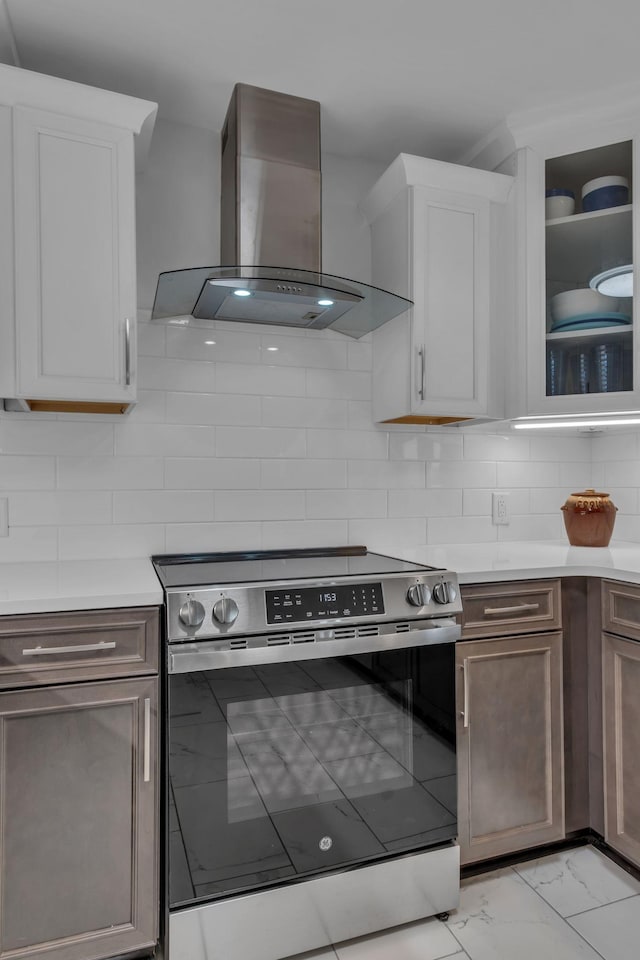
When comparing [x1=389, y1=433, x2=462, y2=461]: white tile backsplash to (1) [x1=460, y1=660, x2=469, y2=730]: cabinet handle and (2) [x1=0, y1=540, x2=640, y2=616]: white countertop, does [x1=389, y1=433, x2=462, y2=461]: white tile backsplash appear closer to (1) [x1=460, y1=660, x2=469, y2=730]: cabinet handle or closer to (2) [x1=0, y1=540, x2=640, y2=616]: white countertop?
Result: (2) [x1=0, y1=540, x2=640, y2=616]: white countertop

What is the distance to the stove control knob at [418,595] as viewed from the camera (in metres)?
1.72

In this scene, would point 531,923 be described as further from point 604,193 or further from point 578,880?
point 604,193

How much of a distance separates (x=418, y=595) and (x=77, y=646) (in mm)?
878

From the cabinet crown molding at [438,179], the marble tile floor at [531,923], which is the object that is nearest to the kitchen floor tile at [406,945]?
the marble tile floor at [531,923]

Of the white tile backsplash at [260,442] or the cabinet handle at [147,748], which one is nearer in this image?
the cabinet handle at [147,748]

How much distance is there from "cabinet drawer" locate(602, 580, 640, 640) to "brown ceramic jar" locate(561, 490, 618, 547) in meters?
0.55

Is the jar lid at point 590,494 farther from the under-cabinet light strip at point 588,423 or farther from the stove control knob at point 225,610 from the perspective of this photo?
the stove control knob at point 225,610

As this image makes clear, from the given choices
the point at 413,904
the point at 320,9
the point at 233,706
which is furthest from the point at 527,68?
the point at 413,904

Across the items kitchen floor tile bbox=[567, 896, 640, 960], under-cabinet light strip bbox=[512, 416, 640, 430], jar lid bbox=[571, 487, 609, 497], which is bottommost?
kitchen floor tile bbox=[567, 896, 640, 960]

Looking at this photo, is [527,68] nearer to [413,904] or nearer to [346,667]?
[346,667]

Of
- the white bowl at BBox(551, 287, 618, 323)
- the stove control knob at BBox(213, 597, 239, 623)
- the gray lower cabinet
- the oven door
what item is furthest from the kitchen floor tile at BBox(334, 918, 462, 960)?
the white bowl at BBox(551, 287, 618, 323)

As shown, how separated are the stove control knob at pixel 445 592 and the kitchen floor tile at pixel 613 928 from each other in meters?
0.93

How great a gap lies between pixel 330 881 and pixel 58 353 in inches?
62.0

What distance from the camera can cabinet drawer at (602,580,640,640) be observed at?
1854mm
